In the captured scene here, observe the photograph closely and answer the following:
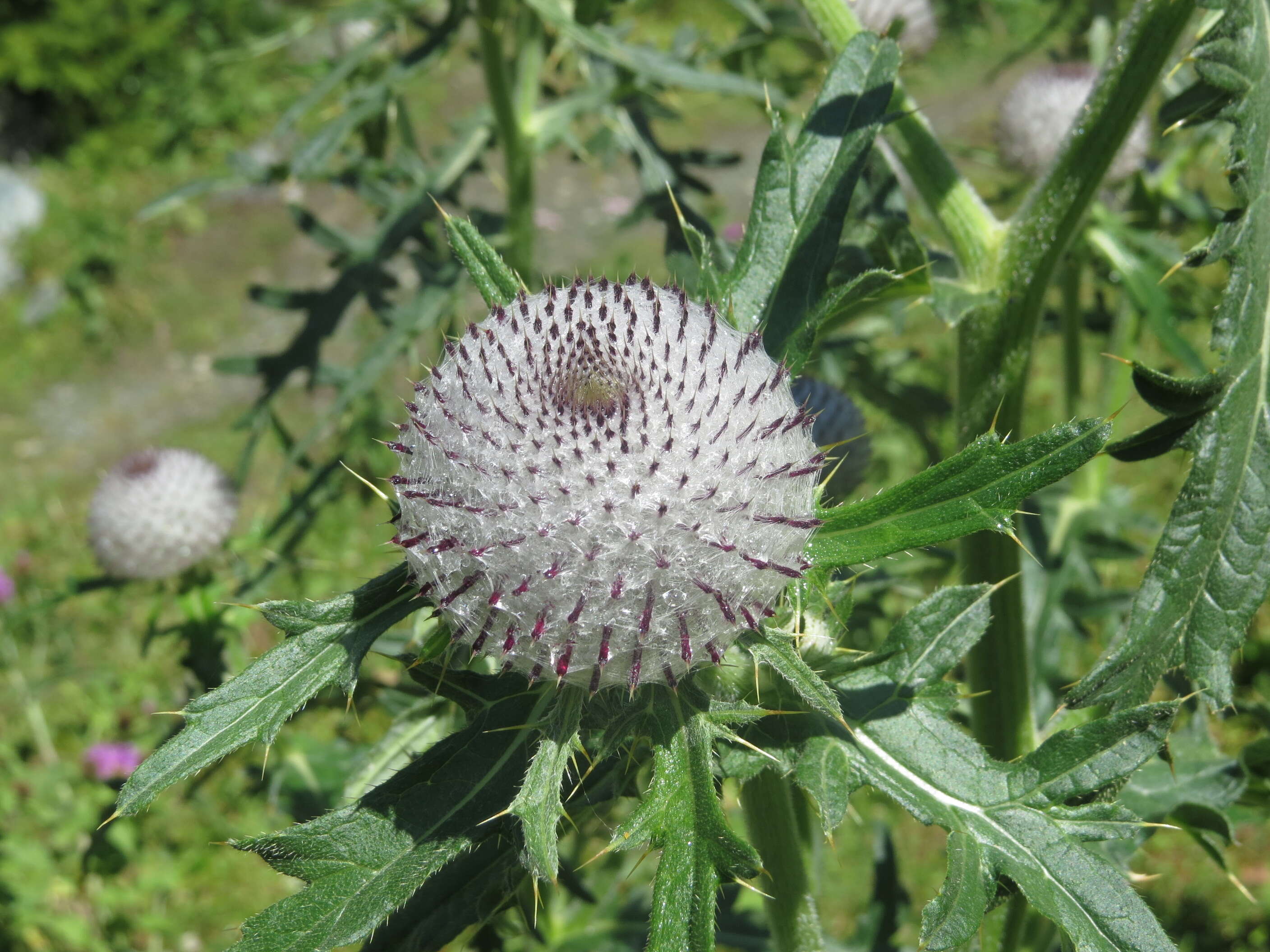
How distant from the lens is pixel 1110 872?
1.52 meters

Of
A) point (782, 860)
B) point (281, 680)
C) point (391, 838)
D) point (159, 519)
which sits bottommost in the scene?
point (159, 519)

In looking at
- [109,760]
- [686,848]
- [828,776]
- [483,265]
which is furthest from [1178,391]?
[109,760]

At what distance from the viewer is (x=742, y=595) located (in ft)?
4.87

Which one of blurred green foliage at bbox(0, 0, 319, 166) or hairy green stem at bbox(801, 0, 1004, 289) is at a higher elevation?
hairy green stem at bbox(801, 0, 1004, 289)

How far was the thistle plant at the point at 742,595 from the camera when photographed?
56.6 inches

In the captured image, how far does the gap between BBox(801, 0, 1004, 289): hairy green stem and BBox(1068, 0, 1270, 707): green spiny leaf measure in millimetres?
A: 497

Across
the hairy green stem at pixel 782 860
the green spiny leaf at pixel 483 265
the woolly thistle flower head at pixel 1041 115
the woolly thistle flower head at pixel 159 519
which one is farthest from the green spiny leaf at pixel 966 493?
the woolly thistle flower head at pixel 1041 115

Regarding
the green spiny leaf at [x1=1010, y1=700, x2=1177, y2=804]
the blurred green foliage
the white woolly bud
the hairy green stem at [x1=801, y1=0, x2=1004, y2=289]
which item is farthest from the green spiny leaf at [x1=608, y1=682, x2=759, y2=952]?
the blurred green foliage

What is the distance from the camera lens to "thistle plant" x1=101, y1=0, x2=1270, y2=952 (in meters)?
1.44

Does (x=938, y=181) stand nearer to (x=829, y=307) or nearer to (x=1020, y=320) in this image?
(x=1020, y=320)

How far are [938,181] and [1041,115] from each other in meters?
2.14

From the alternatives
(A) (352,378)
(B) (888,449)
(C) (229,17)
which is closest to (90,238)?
(C) (229,17)

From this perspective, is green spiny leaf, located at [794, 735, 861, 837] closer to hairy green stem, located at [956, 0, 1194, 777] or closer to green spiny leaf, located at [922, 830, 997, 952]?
green spiny leaf, located at [922, 830, 997, 952]

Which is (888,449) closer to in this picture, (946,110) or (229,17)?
(946,110)
